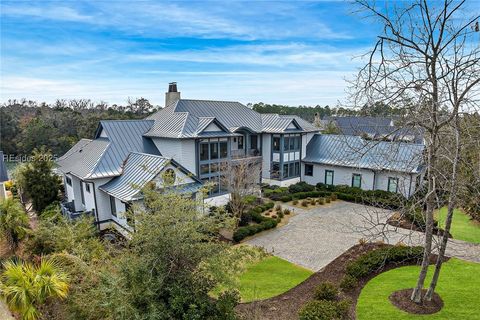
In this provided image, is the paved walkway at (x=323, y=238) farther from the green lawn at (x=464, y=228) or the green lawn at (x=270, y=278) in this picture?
the green lawn at (x=464, y=228)

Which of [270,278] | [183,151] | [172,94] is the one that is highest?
[172,94]

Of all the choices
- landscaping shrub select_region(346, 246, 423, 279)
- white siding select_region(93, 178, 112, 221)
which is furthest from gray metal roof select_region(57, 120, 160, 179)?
landscaping shrub select_region(346, 246, 423, 279)

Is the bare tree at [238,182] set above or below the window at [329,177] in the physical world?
above

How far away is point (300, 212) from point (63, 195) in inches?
753

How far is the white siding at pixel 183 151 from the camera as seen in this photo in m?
20.5

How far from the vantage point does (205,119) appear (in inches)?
857

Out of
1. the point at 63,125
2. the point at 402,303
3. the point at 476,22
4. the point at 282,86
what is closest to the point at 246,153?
the point at 282,86

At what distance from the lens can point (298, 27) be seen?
1330 cm

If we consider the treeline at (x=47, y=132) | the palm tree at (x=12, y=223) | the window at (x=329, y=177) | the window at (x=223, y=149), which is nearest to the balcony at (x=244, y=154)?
the window at (x=223, y=149)

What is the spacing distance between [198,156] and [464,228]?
57.3ft

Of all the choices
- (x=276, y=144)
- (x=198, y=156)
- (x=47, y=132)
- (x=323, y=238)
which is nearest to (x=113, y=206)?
(x=198, y=156)

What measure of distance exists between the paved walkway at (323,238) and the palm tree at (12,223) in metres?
12.2

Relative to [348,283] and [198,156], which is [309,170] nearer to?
[198,156]

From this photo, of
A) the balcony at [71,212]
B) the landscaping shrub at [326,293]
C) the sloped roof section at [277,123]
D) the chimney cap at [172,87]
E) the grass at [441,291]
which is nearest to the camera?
the grass at [441,291]
